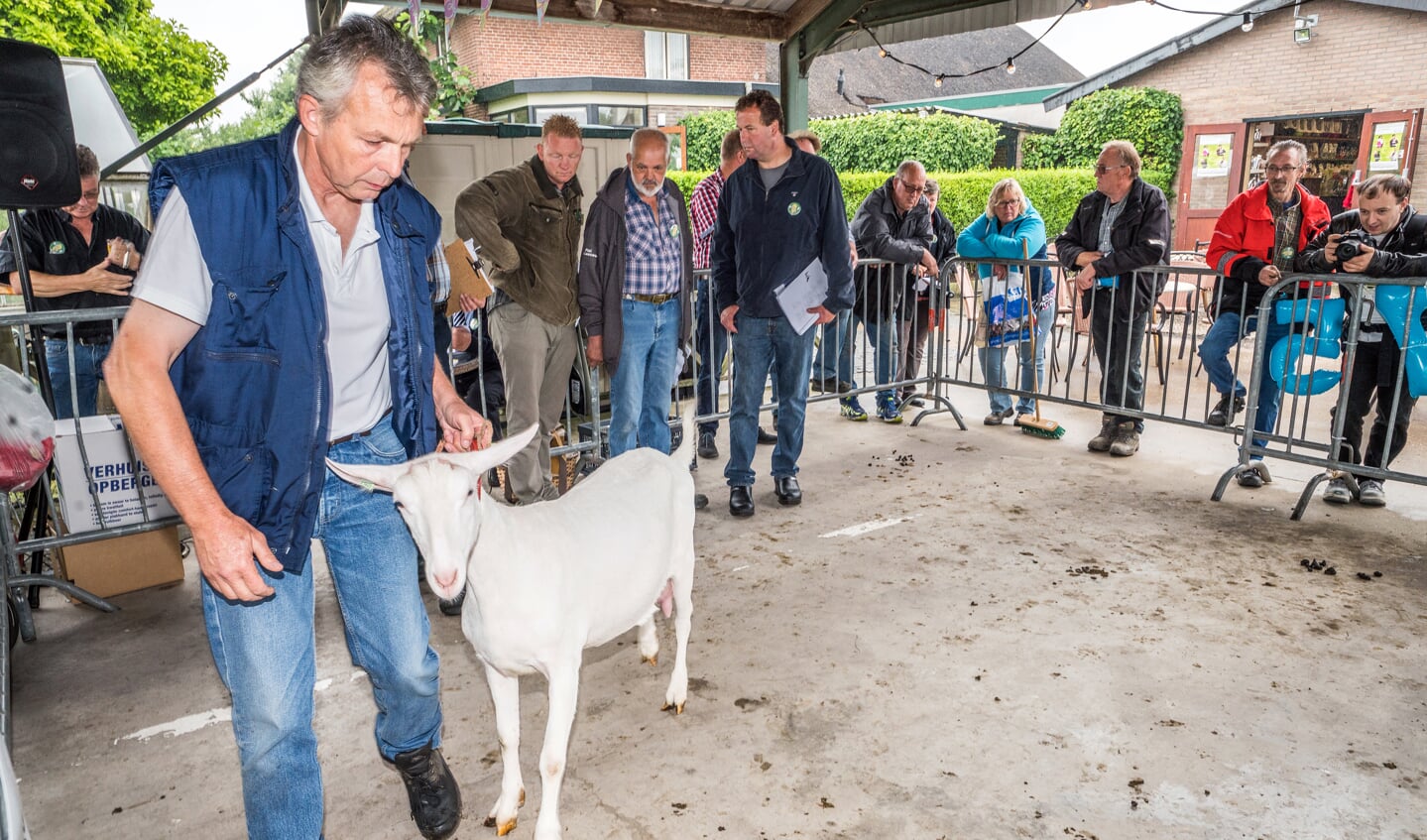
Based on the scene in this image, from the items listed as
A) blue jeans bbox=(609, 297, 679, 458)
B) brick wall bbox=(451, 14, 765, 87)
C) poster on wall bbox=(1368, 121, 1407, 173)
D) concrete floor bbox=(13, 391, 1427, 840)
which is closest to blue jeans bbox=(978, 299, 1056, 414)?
concrete floor bbox=(13, 391, 1427, 840)

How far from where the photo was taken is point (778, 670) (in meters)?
3.51

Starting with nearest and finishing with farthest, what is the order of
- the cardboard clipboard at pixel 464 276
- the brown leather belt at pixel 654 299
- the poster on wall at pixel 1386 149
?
the cardboard clipboard at pixel 464 276
the brown leather belt at pixel 654 299
the poster on wall at pixel 1386 149

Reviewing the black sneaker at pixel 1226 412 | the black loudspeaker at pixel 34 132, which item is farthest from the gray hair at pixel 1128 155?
the black loudspeaker at pixel 34 132

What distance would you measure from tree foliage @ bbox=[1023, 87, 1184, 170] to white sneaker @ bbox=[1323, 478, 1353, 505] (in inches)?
662

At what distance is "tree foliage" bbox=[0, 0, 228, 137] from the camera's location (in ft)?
77.2

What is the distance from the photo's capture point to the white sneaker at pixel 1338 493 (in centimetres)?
537

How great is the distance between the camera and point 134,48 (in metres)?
27.5

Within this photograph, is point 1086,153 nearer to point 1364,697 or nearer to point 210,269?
point 1364,697

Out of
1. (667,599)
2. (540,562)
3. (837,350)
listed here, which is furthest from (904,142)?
(540,562)

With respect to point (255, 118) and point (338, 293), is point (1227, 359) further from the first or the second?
point (255, 118)

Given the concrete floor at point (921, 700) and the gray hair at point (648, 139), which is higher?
the gray hair at point (648, 139)

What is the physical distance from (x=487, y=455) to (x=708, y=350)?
4587mm

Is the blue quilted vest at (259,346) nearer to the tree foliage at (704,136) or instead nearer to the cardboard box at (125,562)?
the cardboard box at (125,562)

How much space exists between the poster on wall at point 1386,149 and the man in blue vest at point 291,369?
68.7ft
